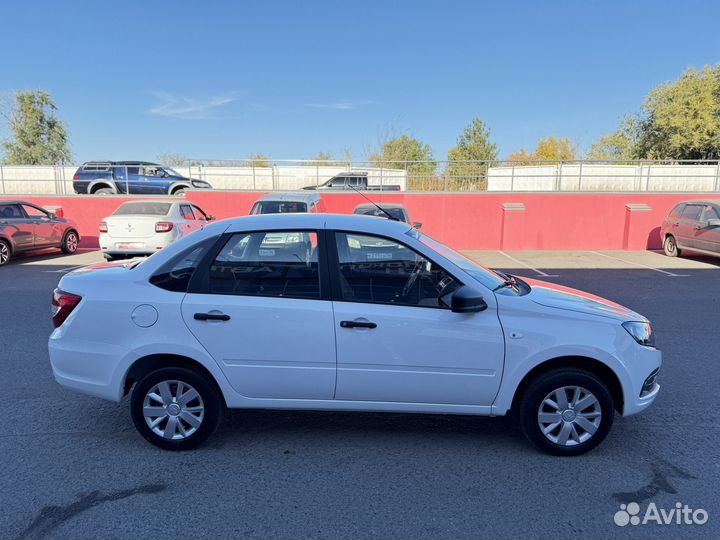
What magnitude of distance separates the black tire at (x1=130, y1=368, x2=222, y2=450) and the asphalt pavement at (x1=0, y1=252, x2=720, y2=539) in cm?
10

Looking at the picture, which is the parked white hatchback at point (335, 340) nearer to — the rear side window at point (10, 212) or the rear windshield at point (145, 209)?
the rear windshield at point (145, 209)

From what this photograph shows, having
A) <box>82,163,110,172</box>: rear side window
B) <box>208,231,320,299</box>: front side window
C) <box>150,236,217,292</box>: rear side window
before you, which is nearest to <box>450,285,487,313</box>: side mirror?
<box>208,231,320,299</box>: front side window

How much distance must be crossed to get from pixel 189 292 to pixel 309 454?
1426 mm

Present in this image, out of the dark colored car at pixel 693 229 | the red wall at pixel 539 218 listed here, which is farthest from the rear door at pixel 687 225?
the red wall at pixel 539 218

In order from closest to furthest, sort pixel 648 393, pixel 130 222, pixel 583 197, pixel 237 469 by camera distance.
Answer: pixel 237 469
pixel 648 393
pixel 130 222
pixel 583 197

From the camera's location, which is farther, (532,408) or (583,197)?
(583,197)

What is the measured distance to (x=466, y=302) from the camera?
311cm

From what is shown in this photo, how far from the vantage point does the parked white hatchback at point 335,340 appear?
Answer: 3.21 metres

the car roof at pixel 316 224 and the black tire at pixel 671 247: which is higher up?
the car roof at pixel 316 224

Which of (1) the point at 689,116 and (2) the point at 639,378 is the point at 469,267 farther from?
(1) the point at 689,116

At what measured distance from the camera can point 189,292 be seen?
3332 millimetres

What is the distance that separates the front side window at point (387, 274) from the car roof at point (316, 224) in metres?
0.08

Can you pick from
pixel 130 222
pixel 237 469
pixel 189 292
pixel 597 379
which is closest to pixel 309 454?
pixel 237 469

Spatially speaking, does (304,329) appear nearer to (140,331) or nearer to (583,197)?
(140,331)
